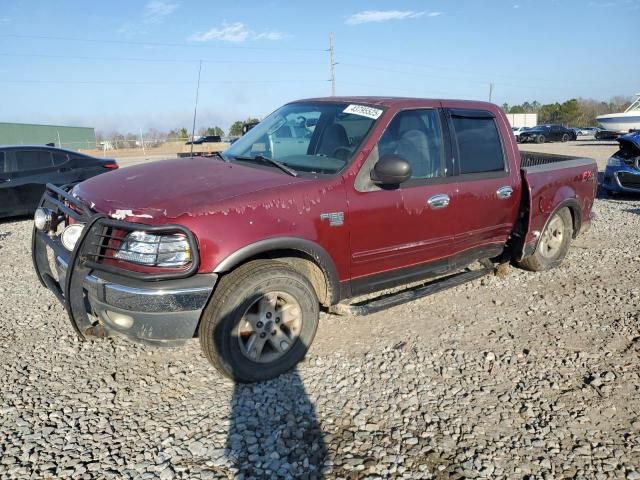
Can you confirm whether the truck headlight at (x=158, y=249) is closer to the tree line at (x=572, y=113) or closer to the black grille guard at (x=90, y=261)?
the black grille guard at (x=90, y=261)

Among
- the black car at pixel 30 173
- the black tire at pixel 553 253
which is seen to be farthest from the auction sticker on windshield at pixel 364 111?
Result: the black car at pixel 30 173

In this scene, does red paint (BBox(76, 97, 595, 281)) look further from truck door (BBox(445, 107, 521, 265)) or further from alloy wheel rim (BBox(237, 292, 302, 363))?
alloy wheel rim (BBox(237, 292, 302, 363))

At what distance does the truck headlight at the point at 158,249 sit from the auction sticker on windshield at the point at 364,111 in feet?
6.11

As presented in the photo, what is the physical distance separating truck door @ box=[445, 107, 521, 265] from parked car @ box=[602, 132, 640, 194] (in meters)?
6.94

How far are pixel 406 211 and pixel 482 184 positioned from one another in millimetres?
1009

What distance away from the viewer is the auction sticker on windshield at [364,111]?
3.90 m

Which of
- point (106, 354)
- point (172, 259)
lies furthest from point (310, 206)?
point (106, 354)

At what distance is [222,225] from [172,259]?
358 mm

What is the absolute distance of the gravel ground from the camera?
2.55 meters

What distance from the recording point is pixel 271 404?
121 inches

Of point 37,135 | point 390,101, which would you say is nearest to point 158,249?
point 390,101

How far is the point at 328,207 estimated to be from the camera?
342cm

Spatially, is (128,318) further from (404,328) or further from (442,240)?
(442,240)

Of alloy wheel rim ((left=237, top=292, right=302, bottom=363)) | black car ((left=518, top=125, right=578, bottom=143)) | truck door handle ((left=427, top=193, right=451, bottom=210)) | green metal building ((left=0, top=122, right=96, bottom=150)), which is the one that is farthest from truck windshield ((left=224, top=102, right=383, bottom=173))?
green metal building ((left=0, top=122, right=96, bottom=150))
